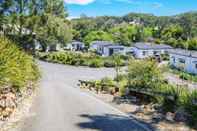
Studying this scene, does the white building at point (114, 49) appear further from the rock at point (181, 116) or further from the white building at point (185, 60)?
the rock at point (181, 116)

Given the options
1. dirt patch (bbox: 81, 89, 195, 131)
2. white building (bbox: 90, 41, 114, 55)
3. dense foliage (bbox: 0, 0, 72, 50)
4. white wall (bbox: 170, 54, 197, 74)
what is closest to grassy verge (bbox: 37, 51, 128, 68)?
dense foliage (bbox: 0, 0, 72, 50)

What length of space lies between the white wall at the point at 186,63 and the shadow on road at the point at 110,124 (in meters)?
38.3

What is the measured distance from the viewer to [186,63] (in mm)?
55875

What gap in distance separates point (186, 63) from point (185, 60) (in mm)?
526

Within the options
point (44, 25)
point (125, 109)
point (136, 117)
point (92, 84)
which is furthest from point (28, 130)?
point (44, 25)

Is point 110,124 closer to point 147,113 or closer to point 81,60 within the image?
point 147,113

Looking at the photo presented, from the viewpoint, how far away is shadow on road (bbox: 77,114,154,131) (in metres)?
14.8

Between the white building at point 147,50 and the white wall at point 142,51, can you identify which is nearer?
the white wall at point 142,51

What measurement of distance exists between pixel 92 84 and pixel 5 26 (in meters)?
23.8

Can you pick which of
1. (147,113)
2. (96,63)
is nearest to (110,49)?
(96,63)

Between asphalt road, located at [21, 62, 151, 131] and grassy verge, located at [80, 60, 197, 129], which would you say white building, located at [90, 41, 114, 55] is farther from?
asphalt road, located at [21, 62, 151, 131]

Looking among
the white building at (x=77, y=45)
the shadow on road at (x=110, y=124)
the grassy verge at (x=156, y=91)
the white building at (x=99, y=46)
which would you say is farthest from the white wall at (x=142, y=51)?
the shadow on road at (x=110, y=124)

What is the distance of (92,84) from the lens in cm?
3444

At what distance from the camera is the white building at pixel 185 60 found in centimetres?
5389
